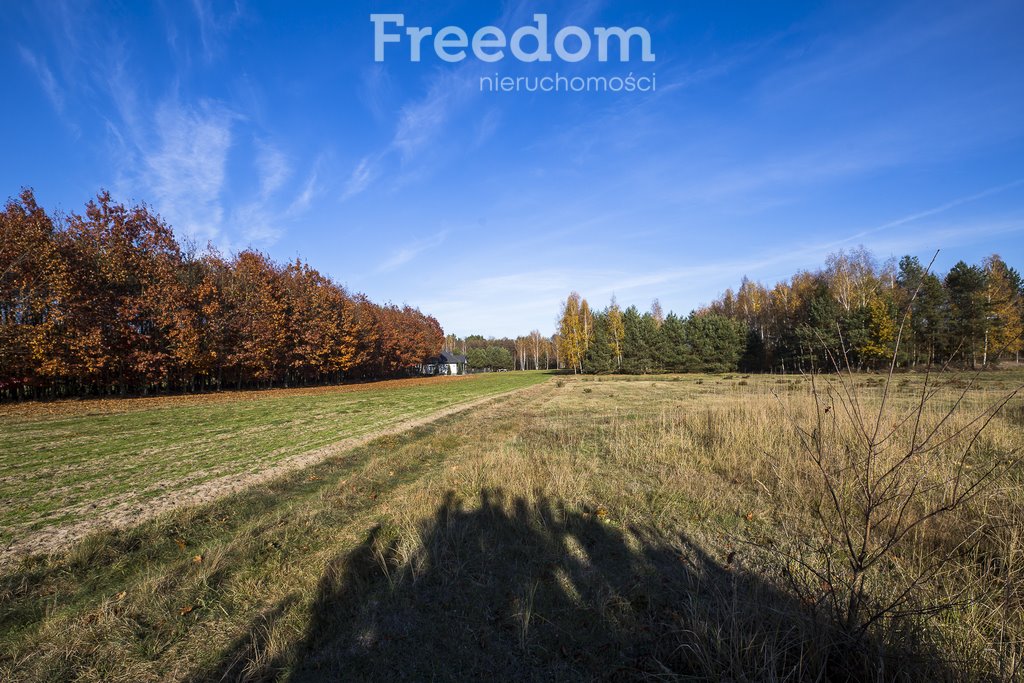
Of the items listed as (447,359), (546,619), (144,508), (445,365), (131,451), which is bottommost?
(546,619)

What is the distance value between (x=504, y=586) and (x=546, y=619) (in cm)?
61

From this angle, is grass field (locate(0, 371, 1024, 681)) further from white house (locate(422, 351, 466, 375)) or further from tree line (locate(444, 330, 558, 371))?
tree line (locate(444, 330, 558, 371))

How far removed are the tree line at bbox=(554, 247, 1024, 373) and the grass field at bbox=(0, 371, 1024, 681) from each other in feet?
107

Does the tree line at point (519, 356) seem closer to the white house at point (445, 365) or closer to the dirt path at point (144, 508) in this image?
the white house at point (445, 365)

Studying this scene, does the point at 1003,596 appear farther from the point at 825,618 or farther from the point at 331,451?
the point at 331,451

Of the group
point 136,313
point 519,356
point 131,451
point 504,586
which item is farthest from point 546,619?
point 519,356

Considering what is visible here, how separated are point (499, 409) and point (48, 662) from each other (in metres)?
16.5

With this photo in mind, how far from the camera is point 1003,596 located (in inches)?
135

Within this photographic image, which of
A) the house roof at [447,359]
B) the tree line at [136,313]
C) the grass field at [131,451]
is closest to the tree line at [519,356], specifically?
the house roof at [447,359]

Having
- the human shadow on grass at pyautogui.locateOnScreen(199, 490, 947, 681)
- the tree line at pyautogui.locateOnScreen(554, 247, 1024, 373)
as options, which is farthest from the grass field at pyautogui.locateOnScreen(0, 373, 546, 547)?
the tree line at pyautogui.locateOnScreen(554, 247, 1024, 373)

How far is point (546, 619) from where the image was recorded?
11.7ft

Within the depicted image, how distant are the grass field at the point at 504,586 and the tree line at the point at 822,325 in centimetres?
3249

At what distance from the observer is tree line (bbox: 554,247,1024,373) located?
3759 centimetres

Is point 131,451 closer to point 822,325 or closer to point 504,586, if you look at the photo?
point 504,586
